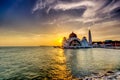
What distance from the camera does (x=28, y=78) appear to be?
26234 mm

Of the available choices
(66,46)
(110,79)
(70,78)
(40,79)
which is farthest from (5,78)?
(66,46)

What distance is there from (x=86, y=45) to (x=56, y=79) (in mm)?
174509

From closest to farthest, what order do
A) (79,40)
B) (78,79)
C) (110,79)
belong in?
(110,79)
(78,79)
(79,40)

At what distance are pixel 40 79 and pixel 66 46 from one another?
553 feet

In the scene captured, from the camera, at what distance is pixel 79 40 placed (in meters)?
192

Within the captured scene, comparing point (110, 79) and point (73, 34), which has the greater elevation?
point (73, 34)

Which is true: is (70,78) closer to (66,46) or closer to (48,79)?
(48,79)

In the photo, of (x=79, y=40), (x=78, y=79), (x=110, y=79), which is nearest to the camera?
(x=110, y=79)

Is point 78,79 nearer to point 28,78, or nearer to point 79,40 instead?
point 28,78

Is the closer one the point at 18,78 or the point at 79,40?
the point at 18,78

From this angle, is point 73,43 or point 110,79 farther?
point 73,43

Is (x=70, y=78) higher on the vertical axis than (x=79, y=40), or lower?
lower

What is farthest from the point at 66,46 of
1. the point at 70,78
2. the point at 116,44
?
the point at 70,78

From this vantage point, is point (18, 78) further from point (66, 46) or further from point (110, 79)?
point (66, 46)
